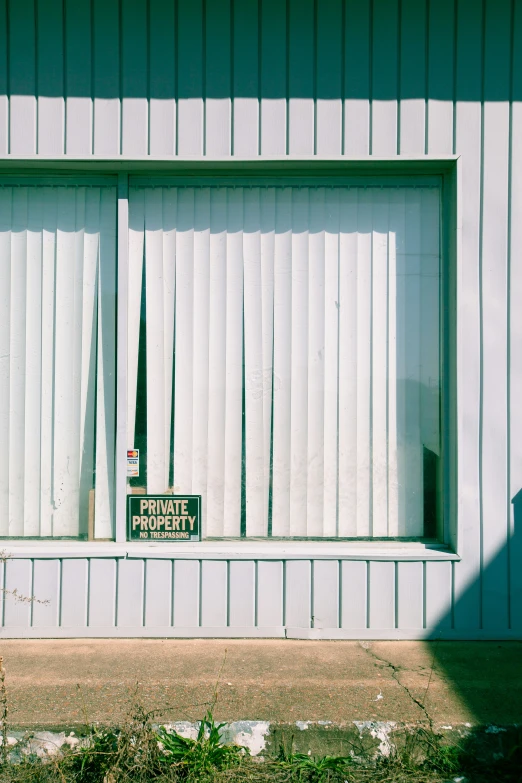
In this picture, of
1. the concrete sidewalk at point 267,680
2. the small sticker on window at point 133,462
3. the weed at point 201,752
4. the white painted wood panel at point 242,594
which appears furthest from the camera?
the small sticker on window at point 133,462

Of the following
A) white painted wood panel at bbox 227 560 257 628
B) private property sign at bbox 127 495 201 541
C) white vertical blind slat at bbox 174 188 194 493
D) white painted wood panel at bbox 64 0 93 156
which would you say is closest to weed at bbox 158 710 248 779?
white painted wood panel at bbox 227 560 257 628

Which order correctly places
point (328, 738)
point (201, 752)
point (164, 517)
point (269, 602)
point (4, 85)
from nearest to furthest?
point (201, 752) < point (328, 738) < point (269, 602) < point (4, 85) < point (164, 517)

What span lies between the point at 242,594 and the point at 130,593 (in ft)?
2.35

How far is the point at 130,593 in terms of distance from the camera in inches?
177

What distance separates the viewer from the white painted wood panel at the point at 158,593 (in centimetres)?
448

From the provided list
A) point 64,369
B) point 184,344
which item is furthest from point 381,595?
point 64,369

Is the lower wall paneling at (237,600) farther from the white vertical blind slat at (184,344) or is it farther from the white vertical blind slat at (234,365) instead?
the white vertical blind slat at (184,344)

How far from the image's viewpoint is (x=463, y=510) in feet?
14.9

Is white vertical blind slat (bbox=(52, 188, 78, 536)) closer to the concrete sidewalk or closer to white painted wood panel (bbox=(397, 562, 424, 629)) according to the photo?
the concrete sidewalk

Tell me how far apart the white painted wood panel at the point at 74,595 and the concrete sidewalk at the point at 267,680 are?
0.44 ft

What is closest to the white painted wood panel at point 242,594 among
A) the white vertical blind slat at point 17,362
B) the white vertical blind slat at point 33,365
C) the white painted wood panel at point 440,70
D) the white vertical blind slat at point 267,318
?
the white vertical blind slat at point 267,318

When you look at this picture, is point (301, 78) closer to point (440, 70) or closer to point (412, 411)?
point (440, 70)

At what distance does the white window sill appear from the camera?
4.48m

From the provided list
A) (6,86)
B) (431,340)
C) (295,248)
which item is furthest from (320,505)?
(6,86)
